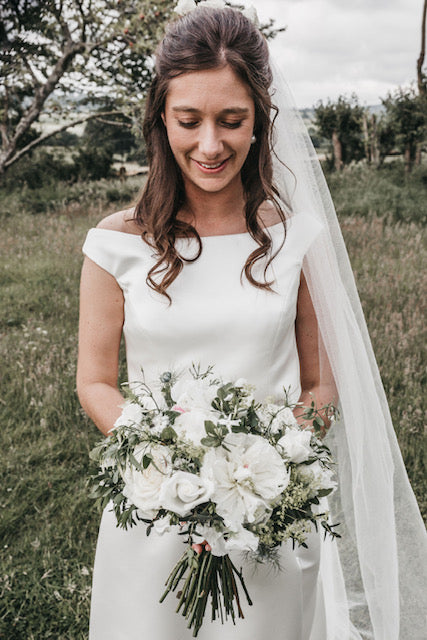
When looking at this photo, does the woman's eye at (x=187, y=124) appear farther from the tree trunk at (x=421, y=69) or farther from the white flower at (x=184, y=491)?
the tree trunk at (x=421, y=69)

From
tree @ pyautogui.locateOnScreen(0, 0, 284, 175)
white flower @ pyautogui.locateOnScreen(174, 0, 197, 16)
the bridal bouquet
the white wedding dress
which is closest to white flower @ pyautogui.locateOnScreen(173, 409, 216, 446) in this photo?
the bridal bouquet

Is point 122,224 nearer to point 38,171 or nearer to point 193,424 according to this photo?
point 193,424

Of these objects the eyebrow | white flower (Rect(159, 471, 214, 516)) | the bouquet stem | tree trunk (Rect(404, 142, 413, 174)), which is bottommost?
tree trunk (Rect(404, 142, 413, 174))

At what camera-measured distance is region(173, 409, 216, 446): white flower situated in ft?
5.63

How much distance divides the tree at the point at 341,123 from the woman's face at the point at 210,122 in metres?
11.0

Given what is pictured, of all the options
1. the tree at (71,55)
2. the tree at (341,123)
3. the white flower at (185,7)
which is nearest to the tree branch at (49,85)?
the tree at (71,55)

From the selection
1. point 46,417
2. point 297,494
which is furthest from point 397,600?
point 46,417

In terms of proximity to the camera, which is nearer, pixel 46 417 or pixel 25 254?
pixel 46 417

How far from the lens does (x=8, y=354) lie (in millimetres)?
5785

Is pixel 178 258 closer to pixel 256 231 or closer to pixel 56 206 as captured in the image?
pixel 256 231

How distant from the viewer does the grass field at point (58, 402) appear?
3.43 m

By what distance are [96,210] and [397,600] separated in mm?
9091

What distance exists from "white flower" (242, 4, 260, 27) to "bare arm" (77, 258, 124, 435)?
3.53 ft

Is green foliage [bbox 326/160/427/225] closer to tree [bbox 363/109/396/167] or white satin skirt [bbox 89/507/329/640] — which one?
tree [bbox 363/109/396/167]
